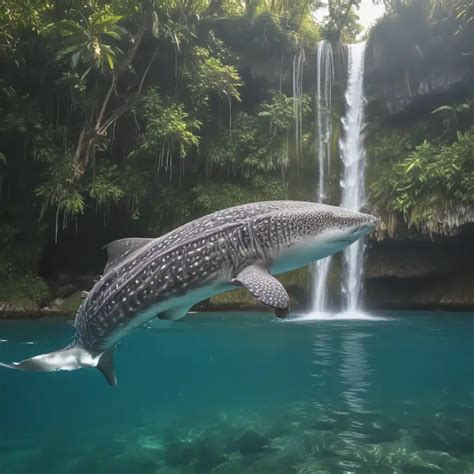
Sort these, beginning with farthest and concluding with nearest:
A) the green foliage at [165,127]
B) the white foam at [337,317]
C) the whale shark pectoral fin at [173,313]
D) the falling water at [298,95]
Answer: the falling water at [298,95] → the green foliage at [165,127] → the white foam at [337,317] → the whale shark pectoral fin at [173,313]

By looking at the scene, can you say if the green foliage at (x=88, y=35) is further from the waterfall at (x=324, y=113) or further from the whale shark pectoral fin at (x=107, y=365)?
the whale shark pectoral fin at (x=107, y=365)

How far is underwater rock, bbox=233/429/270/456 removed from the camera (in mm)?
4695

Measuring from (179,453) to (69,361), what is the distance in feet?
8.39

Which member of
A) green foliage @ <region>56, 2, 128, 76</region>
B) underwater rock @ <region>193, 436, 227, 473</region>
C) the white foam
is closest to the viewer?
underwater rock @ <region>193, 436, 227, 473</region>

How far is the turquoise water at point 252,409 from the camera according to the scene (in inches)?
177

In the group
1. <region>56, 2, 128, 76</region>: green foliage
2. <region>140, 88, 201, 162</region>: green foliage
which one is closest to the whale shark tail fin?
<region>56, 2, 128, 76</region>: green foliage

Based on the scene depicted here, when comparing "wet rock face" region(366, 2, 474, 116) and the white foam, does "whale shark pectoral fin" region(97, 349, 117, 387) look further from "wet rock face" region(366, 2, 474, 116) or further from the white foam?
"wet rock face" region(366, 2, 474, 116)

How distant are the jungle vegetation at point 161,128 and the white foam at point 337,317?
3.68 meters

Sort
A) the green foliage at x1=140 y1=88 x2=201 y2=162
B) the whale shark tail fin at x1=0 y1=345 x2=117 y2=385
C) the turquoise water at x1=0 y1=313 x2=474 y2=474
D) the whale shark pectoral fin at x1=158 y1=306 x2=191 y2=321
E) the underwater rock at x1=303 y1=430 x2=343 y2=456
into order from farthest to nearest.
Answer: the green foliage at x1=140 y1=88 x2=201 y2=162, the underwater rock at x1=303 y1=430 x2=343 y2=456, the turquoise water at x1=0 y1=313 x2=474 y2=474, the whale shark pectoral fin at x1=158 y1=306 x2=191 y2=321, the whale shark tail fin at x1=0 y1=345 x2=117 y2=385

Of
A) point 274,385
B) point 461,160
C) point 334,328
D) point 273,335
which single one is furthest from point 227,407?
point 461,160

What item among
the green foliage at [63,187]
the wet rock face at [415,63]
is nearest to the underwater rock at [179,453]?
the green foliage at [63,187]

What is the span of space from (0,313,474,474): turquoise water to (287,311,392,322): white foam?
12.3 ft

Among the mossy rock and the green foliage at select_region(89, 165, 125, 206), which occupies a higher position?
the green foliage at select_region(89, 165, 125, 206)

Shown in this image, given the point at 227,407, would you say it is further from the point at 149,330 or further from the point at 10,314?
the point at 10,314
